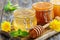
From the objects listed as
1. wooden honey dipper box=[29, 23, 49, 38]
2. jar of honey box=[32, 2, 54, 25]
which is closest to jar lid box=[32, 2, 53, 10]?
jar of honey box=[32, 2, 54, 25]

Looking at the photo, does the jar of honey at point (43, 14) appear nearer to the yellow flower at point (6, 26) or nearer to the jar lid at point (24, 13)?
the jar lid at point (24, 13)

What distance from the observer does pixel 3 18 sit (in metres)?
1.12

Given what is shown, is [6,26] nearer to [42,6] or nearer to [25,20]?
[25,20]

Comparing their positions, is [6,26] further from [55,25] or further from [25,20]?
[55,25]

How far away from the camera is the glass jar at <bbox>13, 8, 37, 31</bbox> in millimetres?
948

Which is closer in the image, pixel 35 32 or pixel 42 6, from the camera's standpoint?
pixel 35 32

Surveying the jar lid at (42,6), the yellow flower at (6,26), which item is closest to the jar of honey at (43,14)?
the jar lid at (42,6)

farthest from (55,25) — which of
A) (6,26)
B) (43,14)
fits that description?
(6,26)

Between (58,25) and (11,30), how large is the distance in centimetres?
21

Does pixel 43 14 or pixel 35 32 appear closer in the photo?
pixel 35 32

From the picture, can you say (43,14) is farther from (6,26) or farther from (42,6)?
(6,26)

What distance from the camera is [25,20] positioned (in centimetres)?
95

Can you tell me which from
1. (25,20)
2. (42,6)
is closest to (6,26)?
(25,20)

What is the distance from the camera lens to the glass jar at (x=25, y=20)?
3.11 feet
